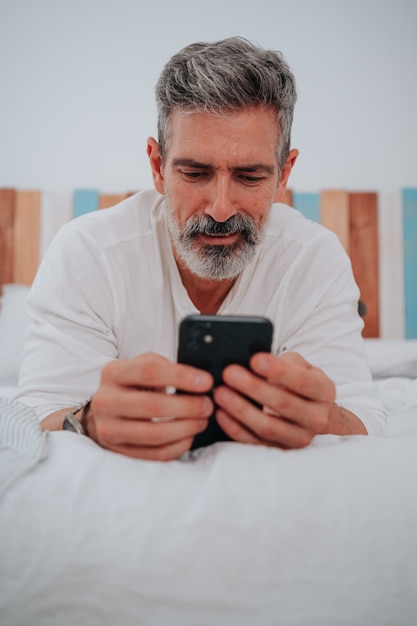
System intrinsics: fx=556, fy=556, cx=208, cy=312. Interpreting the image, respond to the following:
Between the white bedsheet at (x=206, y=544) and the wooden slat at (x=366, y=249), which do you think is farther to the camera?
the wooden slat at (x=366, y=249)

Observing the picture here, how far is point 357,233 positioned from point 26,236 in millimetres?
1605

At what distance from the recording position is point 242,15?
8.55ft

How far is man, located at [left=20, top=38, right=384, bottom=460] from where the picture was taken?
3.36 ft

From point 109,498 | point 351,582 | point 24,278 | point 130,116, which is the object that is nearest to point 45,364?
point 109,498

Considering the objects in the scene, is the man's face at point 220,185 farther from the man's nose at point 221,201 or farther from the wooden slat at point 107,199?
the wooden slat at point 107,199

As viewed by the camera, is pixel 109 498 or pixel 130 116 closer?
pixel 109 498

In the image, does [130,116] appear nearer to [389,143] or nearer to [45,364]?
[389,143]

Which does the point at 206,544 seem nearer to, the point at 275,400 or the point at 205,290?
the point at 275,400

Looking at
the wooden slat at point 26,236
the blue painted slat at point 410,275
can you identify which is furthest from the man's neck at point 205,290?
the blue painted slat at point 410,275

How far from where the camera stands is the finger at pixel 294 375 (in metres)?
0.58

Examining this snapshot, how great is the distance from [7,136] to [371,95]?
1.74 m

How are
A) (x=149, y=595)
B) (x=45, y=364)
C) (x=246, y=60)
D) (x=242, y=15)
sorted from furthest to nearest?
(x=242, y=15) < (x=246, y=60) < (x=45, y=364) < (x=149, y=595)

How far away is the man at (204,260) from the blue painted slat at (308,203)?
52.3 inches

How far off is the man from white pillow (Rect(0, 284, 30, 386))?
835mm
